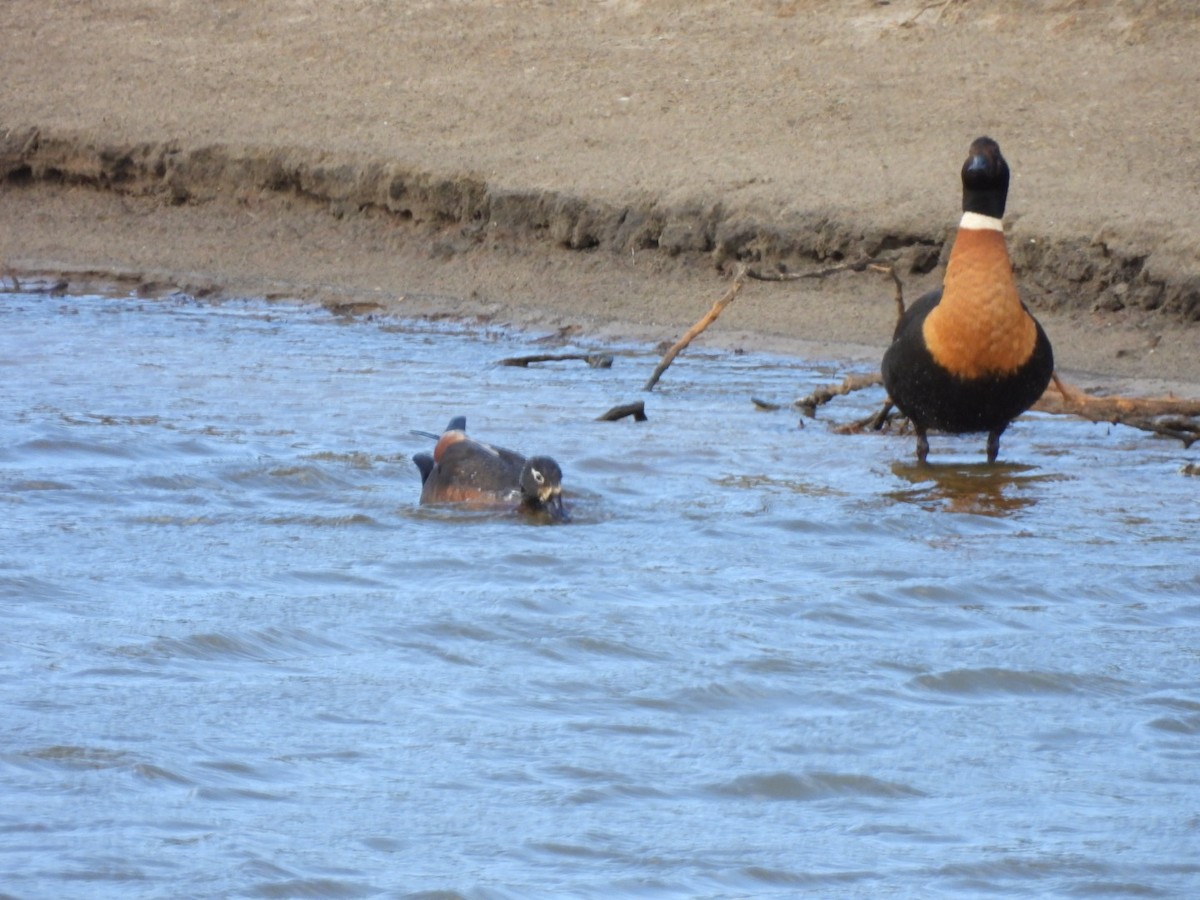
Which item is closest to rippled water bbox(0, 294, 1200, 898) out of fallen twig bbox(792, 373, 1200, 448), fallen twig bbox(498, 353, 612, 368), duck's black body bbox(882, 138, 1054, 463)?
fallen twig bbox(792, 373, 1200, 448)

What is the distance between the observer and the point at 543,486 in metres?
6.51

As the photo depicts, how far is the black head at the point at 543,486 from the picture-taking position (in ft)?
21.3

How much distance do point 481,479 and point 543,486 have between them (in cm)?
36

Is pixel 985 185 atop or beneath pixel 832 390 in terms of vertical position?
atop

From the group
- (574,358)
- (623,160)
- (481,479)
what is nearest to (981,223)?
(481,479)

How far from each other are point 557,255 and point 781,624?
7.07m

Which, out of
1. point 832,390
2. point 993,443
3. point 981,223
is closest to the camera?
point 981,223

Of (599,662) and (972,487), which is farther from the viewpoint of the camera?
(972,487)

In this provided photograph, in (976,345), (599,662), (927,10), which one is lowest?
(599,662)

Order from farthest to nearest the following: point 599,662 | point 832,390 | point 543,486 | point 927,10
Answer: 1. point 927,10
2. point 832,390
3. point 543,486
4. point 599,662

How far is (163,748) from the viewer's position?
164 inches

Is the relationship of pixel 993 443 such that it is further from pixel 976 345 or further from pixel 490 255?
pixel 490 255

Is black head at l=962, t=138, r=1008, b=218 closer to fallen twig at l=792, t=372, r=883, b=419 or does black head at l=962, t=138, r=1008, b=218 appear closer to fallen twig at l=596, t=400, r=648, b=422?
fallen twig at l=792, t=372, r=883, b=419

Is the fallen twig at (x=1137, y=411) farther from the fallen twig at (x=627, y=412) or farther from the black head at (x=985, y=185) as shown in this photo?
the fallen twig at (x=627, y=412)
